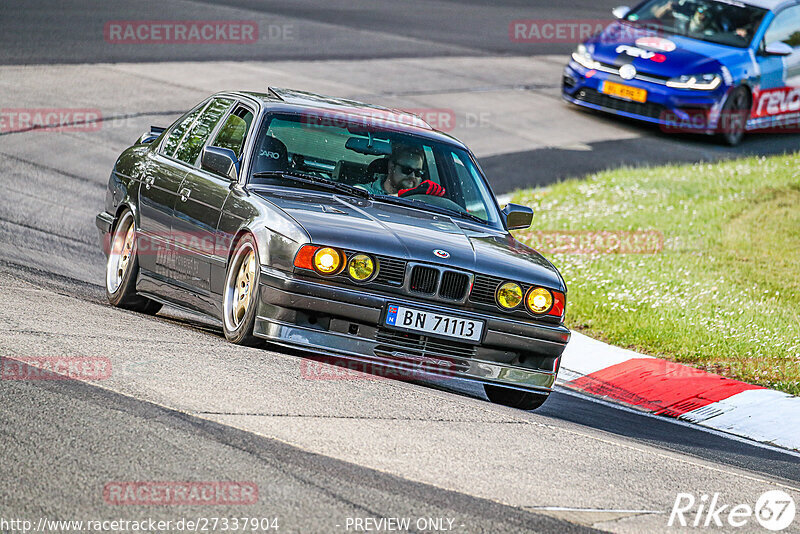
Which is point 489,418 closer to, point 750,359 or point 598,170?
point 750,359

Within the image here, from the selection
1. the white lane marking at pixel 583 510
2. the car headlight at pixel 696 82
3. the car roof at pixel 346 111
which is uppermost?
the car roof at pixel 346 111

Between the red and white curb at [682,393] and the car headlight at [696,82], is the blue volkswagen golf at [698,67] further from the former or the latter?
the red and white curb at [682,393]

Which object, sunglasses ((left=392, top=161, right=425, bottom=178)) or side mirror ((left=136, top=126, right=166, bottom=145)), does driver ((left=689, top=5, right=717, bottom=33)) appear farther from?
sunglasses ((left=392, top=161, right=425, bottom=178))

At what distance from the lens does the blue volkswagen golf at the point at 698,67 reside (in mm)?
17672

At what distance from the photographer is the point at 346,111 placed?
8.17 meters

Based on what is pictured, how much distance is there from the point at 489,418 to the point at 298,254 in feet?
4.40

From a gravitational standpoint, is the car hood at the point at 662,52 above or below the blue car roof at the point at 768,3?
below

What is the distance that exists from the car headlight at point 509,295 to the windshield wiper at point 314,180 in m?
1.18

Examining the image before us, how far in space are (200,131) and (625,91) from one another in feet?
34.9

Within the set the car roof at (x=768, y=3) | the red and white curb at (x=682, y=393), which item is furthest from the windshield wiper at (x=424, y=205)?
the car roof at (x=768, y=3)

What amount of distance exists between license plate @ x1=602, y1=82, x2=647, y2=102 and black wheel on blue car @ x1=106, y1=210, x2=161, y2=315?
10661 mm

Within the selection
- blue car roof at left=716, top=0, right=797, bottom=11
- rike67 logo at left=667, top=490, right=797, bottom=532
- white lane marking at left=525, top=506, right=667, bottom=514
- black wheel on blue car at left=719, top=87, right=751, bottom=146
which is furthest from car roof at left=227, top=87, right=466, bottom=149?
blue car roof at left=716, top=0, right=797, bottom=11

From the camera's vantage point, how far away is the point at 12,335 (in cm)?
628

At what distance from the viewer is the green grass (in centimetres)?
985
